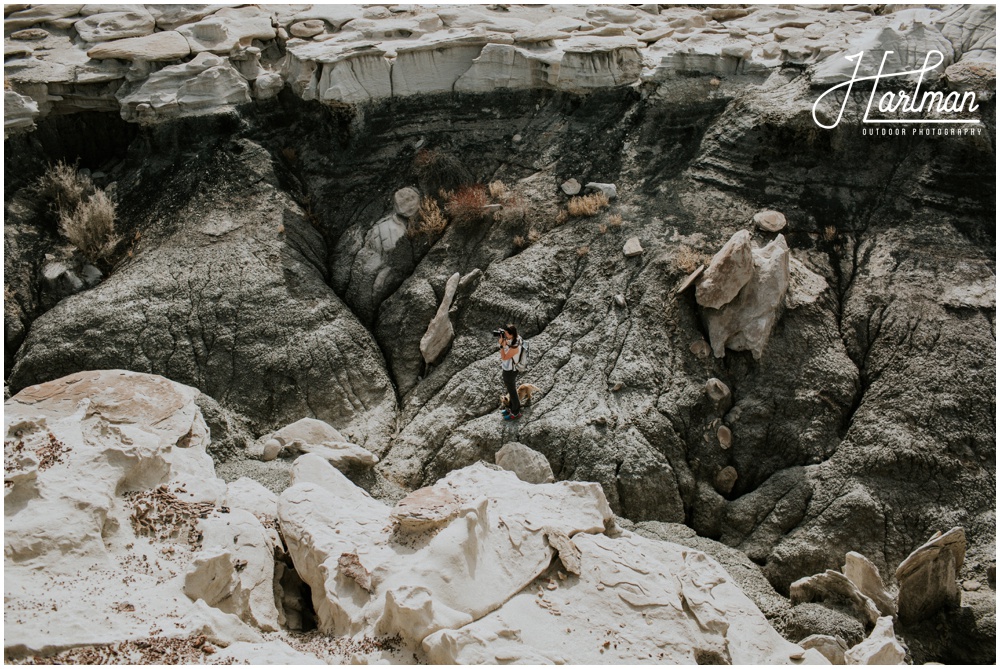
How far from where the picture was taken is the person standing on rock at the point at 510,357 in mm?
10430

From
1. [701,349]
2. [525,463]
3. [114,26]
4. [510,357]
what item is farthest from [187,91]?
[701,349]

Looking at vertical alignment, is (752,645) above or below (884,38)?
below

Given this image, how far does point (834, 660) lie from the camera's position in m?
7.69

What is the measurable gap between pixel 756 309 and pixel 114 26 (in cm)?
1165

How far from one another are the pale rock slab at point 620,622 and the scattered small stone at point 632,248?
4.68 metres

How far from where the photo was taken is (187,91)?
44.5ft

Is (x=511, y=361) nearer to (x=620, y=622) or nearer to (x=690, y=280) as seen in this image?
→ (x=690, y=280)

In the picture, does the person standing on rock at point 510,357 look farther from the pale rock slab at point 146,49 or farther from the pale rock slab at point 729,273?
the pale rock slab at point 146,49

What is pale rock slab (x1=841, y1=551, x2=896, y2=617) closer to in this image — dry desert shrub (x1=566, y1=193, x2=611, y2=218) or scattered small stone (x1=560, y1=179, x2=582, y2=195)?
dry desert shrub (x1=566, y1=193, x2=611, y2=218)

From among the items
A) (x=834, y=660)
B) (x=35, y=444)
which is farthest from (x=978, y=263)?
(x=35, y=444)

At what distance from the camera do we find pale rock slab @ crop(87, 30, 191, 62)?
13672mm

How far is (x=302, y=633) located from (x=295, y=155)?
870 cm

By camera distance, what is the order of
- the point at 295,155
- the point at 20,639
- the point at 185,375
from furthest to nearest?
1. the point at 295,155
2. the point at 185,375
3. the point at 20,639

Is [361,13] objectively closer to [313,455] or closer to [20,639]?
[313,455]
